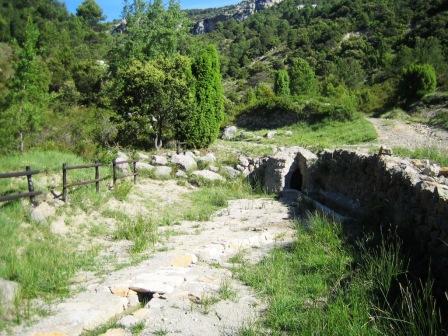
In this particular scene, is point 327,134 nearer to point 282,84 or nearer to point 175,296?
point 282,84

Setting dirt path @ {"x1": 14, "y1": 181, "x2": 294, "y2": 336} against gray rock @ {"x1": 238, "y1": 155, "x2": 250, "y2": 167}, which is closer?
dirt path @ {"x1": 14, "y1": 181, "x2": 294, "y2": 336}

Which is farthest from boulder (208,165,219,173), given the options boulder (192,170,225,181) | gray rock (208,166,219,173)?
boulder (192,170,225,181)

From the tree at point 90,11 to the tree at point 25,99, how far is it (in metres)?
62.1

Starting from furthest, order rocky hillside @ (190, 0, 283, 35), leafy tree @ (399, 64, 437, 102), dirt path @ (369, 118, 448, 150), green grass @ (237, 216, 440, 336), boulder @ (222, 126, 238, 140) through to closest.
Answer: rocky hillside @ (190, 0, 283, 35), leafy tree @ (399, 64, 437, 102), boulder @ (222, 126, 238, 140), dirt path @ (369, 118, 448, 150), green grass @ (237, 216, 440, 336)

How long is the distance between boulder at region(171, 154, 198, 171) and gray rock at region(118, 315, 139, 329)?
10.7 meters

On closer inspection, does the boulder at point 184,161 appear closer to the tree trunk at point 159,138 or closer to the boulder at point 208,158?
the boulder at point 208,158

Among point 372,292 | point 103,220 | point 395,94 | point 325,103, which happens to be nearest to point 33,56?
point 103,220

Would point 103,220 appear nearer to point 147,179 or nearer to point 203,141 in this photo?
point 147,179

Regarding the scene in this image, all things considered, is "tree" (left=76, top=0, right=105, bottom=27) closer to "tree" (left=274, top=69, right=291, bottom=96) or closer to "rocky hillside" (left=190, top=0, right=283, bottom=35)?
"tree" (left=274, top=69, right=291, bottom=96)

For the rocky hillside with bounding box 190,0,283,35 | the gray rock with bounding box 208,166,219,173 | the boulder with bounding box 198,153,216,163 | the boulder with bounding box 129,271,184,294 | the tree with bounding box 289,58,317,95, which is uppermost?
the rocky hillside with bounding box 190,0,283,35

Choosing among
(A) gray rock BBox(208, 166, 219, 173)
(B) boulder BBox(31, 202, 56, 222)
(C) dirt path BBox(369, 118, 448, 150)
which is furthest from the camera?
(C) dirt path BBox(369, 118, 448, 150)

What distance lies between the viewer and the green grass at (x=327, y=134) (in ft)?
71.9

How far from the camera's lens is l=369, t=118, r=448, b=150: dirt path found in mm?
19641

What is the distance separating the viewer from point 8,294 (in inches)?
193
